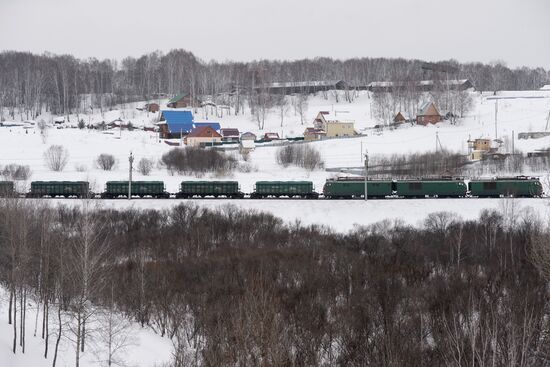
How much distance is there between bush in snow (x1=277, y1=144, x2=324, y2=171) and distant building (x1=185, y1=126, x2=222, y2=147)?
1731cm

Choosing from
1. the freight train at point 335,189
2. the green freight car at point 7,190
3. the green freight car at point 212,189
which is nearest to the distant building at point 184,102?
the freight train at point 335,189

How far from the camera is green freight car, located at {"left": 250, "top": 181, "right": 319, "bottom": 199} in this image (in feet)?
176

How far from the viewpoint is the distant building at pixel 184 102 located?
11400 centimetres

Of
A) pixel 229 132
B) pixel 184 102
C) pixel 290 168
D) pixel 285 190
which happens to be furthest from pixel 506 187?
pixel 184 102

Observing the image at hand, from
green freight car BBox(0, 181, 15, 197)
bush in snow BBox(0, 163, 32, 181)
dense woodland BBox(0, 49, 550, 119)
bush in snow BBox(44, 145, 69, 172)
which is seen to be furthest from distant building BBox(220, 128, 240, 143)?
green freight car BBox(0, 181, 15, 197)

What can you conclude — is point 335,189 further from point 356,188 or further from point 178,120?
point 178,120

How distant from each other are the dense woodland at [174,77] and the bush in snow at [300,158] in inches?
1571

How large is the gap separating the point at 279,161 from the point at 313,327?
164 ft

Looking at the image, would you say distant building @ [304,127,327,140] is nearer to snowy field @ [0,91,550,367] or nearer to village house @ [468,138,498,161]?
snowy field @ [0,91,550,367]

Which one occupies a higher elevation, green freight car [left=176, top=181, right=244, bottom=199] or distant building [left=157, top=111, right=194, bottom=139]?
distant building [left=157, top=111, right=194, bottom=139]

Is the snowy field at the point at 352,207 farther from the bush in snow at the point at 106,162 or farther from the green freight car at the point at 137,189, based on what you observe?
the bush in snow at the point at 106,162

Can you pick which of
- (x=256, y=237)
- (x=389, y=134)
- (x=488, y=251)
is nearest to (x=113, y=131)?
(x=389, y=134)

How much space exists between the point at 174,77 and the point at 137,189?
3337 inches

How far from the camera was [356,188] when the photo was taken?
53156 millimetres
